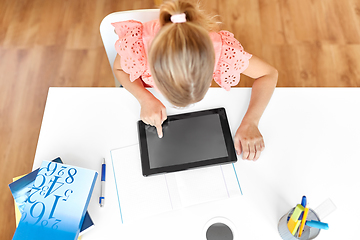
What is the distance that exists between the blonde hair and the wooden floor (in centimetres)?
99

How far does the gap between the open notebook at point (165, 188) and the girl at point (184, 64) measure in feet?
0.34

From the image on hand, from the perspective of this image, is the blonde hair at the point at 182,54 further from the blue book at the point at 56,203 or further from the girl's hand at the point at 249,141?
the blue book at the point at 56,203

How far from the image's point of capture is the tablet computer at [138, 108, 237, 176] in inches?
30.2

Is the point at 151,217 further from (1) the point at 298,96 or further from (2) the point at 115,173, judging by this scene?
(1) the point at 298,96

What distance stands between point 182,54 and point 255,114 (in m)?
0.33

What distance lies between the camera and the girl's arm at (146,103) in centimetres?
81

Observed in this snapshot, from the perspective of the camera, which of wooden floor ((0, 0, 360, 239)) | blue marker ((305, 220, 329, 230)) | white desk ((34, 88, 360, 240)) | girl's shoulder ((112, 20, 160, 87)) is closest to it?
blue marker ((305, 220, 329, 230))

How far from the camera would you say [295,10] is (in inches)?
71.6

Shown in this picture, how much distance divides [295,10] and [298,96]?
3.97ft

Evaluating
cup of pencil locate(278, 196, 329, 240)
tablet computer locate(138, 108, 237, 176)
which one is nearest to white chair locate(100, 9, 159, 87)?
tablet computer locate(138, 108, 237, 176)

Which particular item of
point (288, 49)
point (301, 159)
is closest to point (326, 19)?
point (288, 49)

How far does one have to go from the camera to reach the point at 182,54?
0.62 m

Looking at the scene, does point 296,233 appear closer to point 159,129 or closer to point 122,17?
point 159,129

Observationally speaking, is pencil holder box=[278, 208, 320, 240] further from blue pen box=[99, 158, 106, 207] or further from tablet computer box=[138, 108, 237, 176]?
blue pen box=[99, 158, 106, 207]
